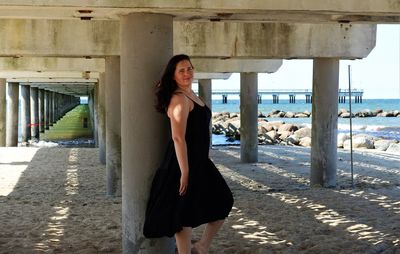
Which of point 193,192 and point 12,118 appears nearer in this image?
point 193,192

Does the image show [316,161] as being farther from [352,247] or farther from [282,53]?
[352,247]

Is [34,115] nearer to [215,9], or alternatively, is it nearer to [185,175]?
[215,9]

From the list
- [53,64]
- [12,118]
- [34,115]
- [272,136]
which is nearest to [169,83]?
[53,64]

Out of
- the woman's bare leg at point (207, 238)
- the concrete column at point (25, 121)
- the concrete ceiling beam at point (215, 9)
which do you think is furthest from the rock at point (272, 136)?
the woman's bare leg at point (207, 238)

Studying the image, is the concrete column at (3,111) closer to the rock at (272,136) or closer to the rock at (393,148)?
the rock at (272,136)

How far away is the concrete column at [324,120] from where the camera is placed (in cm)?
1110

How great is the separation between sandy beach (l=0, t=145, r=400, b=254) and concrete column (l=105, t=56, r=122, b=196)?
425 mm

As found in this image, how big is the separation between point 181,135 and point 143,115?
866mm

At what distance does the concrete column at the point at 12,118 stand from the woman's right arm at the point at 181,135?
23.2m

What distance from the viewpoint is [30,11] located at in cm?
552

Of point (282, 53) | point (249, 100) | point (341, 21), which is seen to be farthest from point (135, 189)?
point (249, 100)

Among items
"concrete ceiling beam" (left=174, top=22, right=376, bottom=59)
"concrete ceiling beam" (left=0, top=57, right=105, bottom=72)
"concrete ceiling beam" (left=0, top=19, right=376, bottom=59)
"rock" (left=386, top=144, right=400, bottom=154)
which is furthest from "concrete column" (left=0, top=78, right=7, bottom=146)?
"rock" (left=386, top=144, right=400, bottom=154)

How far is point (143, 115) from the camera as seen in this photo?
5.13 meters

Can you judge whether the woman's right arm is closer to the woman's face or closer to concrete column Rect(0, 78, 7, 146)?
the woman's face
